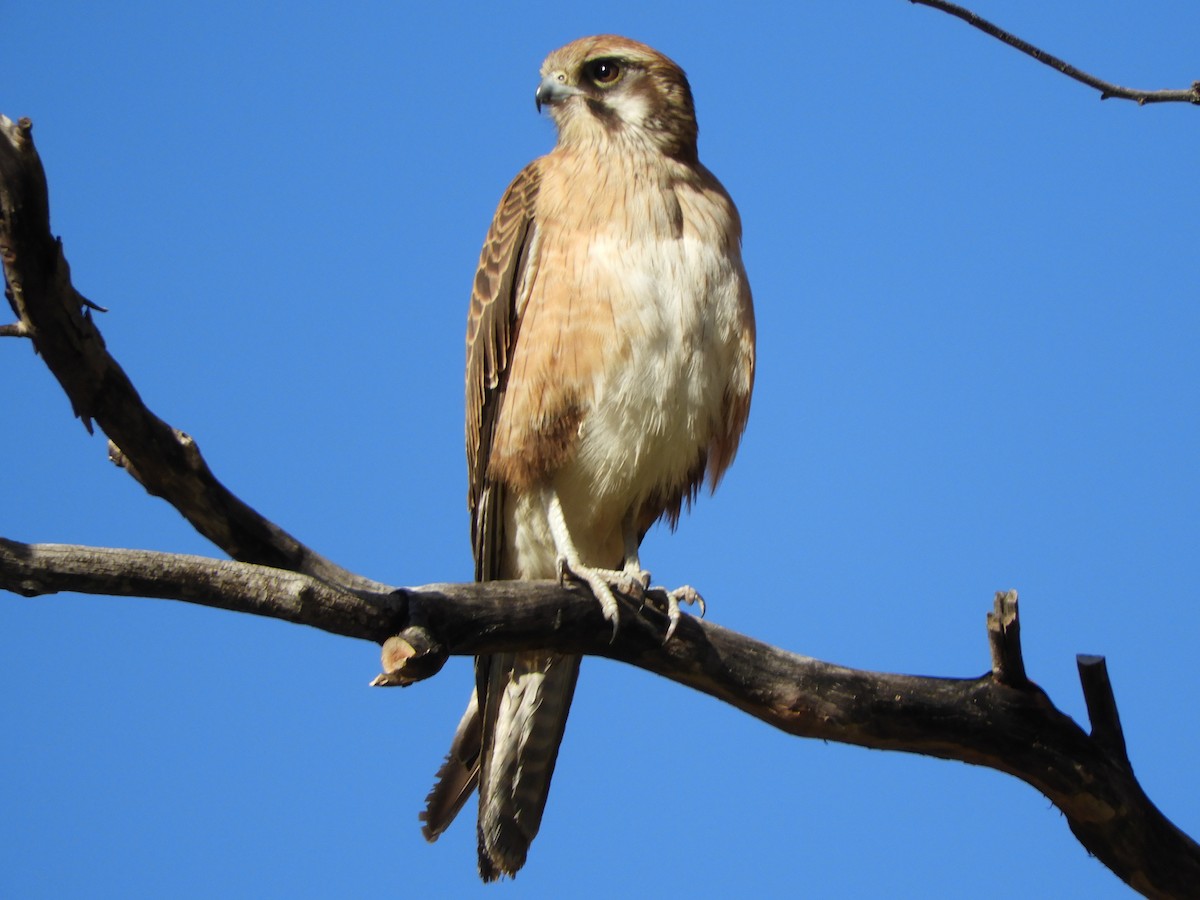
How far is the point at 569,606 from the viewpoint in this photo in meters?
3.63

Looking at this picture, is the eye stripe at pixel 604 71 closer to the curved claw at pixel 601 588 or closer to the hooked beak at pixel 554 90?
the hooked beak at pixel 554 90

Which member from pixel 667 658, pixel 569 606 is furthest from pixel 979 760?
pixel 569 606

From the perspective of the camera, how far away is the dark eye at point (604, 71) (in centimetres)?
488

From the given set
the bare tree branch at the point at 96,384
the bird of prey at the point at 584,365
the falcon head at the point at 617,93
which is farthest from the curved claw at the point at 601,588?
the falcon head at the point at 617,93

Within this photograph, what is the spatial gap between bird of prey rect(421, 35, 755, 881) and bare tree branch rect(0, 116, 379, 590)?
48.6 inches

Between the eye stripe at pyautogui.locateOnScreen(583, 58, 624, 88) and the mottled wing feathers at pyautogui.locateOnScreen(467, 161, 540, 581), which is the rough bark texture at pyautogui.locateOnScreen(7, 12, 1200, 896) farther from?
the eye stripe at pyautogui.locateOnScreen(583, 58, 624, 88)

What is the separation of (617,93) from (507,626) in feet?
7.96

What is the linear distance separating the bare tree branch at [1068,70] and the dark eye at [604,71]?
2.10 m

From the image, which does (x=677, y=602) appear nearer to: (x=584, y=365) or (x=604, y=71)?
(x=584, y=365)

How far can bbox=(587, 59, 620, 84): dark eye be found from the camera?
4.88 meters

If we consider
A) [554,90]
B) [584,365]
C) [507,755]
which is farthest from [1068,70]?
[507,755]

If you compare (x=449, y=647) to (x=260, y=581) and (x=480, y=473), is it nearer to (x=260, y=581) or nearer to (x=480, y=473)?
(x=260, y=581)

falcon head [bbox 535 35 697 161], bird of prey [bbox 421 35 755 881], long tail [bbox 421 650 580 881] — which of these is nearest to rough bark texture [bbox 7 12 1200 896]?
bird of prey [bbox 421 35 755 881]

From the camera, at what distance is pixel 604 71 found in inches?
193
